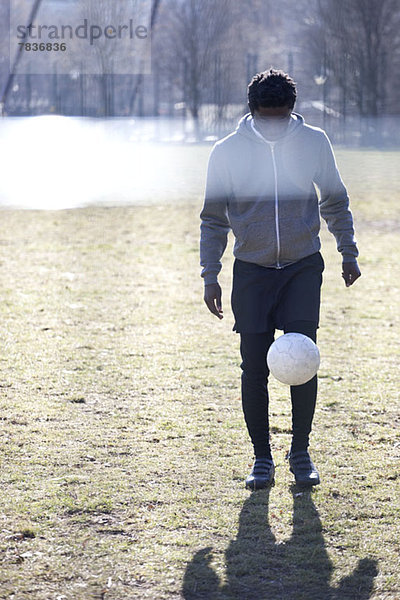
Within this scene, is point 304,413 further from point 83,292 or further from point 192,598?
point 83,292

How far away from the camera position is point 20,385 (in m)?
5.33

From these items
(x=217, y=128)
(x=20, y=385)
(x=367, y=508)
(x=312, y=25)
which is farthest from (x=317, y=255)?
(x=312, y=25)

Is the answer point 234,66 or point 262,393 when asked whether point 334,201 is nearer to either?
point 262,393

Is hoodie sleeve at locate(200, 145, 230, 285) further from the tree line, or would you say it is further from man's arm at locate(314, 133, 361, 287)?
the tree line

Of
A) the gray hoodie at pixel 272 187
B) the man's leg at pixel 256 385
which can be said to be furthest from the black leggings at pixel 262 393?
the gray hoodie at pixel 272 187

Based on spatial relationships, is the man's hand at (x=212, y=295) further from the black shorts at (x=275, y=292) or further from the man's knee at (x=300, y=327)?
the man's knee at (x=300, y=327)

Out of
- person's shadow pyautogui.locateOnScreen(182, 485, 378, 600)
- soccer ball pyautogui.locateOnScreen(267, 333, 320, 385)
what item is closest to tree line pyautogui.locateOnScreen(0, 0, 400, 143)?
soccer ball pyautogui.locateOnScreen(267, 333, 320, 385)

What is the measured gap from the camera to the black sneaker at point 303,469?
3.78m

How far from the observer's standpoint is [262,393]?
3.84m

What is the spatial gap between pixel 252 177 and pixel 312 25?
1455 centimetres

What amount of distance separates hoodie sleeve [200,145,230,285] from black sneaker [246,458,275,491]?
0.75 metres

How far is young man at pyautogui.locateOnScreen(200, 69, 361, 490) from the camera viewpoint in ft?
11.9

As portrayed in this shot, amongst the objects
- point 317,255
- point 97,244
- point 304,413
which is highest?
point 317,255

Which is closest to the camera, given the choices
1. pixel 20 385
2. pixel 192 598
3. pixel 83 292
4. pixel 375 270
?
pixel 192 598
